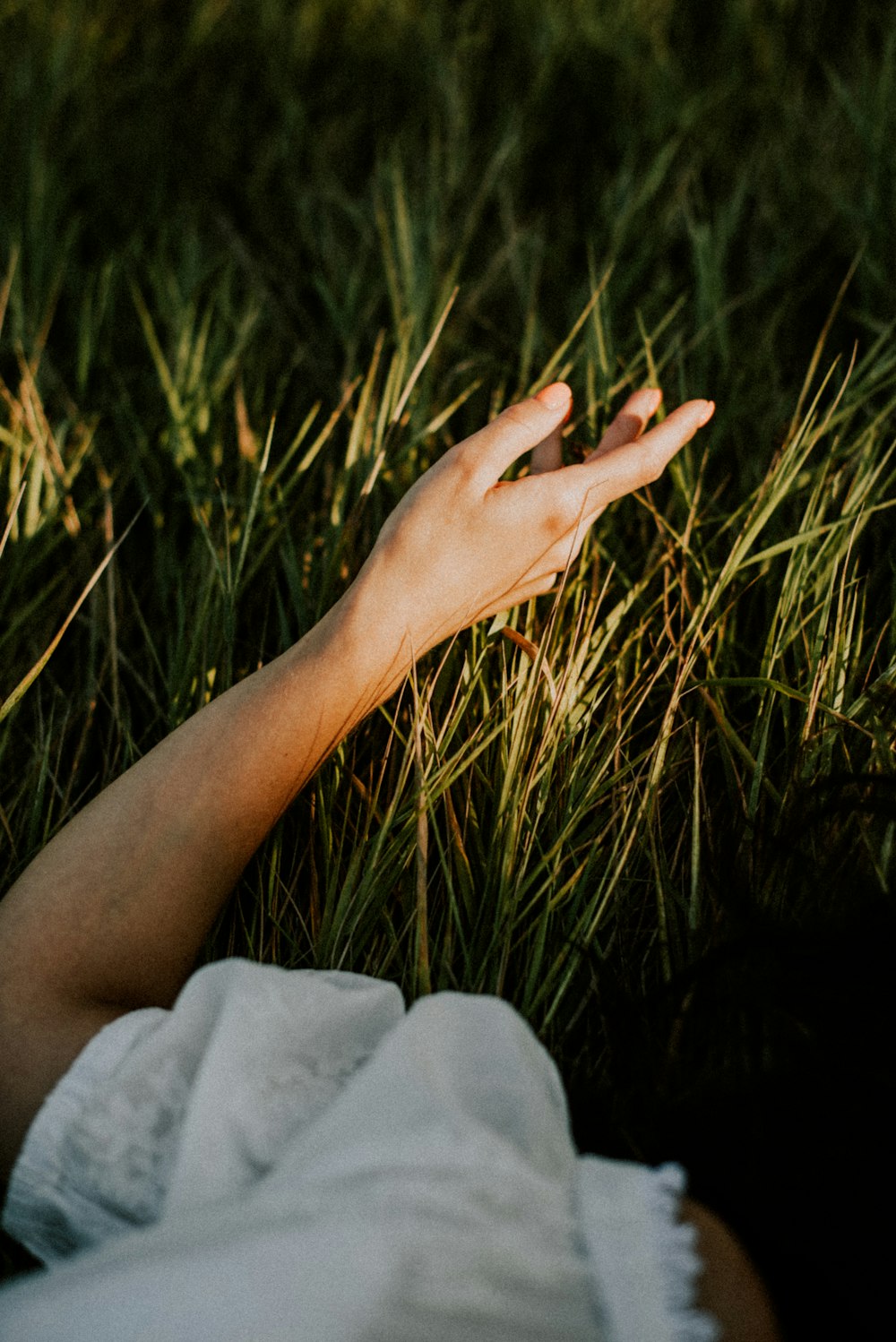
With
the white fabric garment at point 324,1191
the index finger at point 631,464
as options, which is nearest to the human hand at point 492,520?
the index finger at point 631,464

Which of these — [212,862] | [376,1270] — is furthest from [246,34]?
[376,1270]

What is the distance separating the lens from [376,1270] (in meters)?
0.48

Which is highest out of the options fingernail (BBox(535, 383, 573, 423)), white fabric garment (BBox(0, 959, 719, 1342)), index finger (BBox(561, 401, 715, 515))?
fingernail (BBox(535, 383, 573, 423))

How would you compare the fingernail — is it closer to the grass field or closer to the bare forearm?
the grass field

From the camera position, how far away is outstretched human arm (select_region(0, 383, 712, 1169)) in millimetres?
696

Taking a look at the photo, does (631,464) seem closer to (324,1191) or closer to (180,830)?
(180,830)

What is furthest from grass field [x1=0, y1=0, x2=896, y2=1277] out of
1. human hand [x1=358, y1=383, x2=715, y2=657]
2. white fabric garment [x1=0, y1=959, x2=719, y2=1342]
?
white fabric garment [x1=0, y1=959, x2=719, y2=1342]

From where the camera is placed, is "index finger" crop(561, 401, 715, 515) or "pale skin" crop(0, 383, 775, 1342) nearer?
"pale skin" crop(0, 383, 775, 1342)

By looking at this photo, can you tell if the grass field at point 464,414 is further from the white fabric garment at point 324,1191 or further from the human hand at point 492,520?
the white fabric garment at point 324,1191

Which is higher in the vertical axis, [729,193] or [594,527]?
[729,193]

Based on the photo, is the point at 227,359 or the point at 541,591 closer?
the point at 541,591

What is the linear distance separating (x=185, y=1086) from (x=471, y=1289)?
23cm

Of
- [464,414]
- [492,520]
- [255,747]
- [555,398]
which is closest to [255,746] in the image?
[255,747]

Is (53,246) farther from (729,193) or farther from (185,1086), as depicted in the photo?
(185,1086)
